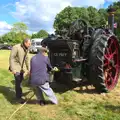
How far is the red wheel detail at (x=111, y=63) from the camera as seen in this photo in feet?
28.7

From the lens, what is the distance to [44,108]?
22.5 feet

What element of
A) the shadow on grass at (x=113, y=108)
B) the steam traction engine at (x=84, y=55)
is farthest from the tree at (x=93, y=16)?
the shadow on grass at (x=113, y=108)

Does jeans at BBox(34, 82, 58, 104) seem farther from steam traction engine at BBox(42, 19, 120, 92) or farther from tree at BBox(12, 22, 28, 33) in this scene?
tree at BBox(12, 22, 28, 33)

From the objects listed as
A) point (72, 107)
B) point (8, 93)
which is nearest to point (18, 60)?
point (8, 93)

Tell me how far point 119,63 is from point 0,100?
4.22 meters

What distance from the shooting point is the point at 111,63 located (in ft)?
29.5

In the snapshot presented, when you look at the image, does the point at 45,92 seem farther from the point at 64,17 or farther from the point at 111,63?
the point at 64,17

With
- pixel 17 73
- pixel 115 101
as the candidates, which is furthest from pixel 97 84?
pixel 17 73

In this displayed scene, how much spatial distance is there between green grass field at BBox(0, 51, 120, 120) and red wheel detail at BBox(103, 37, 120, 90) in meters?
0.36

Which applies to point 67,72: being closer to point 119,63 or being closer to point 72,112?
point 72,112

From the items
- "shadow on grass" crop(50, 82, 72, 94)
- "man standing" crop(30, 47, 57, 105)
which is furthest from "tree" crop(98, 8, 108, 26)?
"man standing" crop(30, 47, 57, 105)

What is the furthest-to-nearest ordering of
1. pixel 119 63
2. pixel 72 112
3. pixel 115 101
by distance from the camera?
1. pixel 119 63
2. pixel 115 101
3. pixel 72 112

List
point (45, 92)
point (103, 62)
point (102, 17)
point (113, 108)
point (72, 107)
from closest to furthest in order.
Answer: point (113, 108)
point (72, 107)
point (45, 92)
point (103, 62)
point (102, 17)

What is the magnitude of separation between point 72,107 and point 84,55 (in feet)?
6.83
